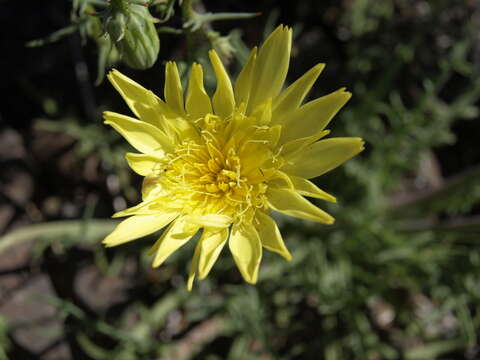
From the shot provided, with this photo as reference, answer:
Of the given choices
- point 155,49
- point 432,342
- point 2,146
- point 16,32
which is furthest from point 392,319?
point 16,32

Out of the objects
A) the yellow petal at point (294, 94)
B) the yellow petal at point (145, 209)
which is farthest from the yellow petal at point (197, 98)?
the yellow petal at point (145, 209)

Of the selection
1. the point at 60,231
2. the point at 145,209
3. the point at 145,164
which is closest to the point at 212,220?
the point at 145,209

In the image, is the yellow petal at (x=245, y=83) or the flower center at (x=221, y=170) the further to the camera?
the flower center at (x=221, y=170)

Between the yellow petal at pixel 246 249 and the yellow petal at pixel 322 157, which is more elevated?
the yellow petal at pixel 322 157

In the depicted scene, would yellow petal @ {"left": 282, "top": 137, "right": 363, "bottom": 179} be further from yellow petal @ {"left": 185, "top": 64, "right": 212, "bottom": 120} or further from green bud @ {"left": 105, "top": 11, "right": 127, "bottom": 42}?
green bud @ {"left": 105, "top": 11, "right": 127, "bottom": 42}

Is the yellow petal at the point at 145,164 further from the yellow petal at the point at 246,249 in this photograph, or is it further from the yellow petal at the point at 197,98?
the yellow petal at the point at 246,249

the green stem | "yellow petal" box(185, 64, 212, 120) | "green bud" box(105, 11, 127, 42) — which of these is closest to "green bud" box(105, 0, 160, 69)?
"green bud" box(105, 11, 127, 42)

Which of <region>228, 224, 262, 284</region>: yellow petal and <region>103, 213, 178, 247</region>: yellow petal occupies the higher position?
<region>103, 213, 178, 247</region>: yellow petal
